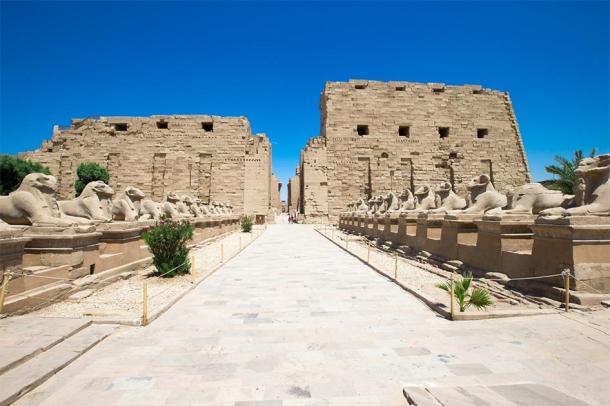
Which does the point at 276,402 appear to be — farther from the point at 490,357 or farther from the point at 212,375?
the point at 490,357

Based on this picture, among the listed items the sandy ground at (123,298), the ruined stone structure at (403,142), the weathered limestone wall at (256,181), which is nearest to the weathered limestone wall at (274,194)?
the weathered limestone wall at (256,181)

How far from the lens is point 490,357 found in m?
3.12

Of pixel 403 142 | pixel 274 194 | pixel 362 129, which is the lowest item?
pixel 274 194

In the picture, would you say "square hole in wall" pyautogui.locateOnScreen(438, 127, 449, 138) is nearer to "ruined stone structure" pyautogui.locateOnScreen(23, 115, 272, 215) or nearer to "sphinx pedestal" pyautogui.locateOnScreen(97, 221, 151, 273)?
"ruined stone structure" pyautogui.locateOnScreen(23, 115, 272, 215)

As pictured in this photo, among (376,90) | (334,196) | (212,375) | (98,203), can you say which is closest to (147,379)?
(212,375)

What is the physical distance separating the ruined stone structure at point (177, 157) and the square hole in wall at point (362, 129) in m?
7.72

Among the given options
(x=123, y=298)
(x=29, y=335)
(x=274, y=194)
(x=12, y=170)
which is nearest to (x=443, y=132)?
(x=274, y=194)

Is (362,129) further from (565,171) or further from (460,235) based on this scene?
(460,235)

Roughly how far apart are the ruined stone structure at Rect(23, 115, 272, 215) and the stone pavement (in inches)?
898

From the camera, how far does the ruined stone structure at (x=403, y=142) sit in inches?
1046

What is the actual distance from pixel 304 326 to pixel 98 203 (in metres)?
5.36

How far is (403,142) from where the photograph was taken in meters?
27.6

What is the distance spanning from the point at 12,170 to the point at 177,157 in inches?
483

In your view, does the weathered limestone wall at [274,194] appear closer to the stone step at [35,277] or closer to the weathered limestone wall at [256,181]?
the weathered limestone wall at [256,181]
